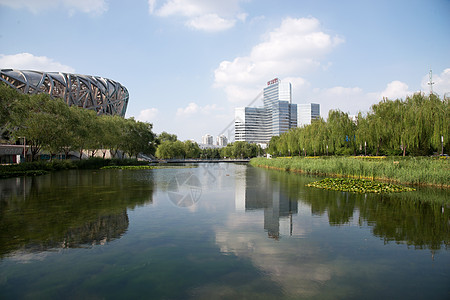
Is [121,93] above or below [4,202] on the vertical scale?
above

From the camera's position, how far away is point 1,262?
20.6 ft

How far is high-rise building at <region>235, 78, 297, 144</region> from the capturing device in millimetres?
179500

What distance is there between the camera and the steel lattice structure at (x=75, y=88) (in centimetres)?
6219

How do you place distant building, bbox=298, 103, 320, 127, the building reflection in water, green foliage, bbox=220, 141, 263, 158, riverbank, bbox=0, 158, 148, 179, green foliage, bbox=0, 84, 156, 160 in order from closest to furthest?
the building reflection in water
green foliage, bbox=0, 84, 156, 160
riverbank, bbox=0, 158, 148, 179
green foliage, bbox=220, 141, 263, 158
distant building, bbox=298, 103, 320, 127

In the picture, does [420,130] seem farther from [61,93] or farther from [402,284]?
[61,93]

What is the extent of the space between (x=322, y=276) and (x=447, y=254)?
3661 mm

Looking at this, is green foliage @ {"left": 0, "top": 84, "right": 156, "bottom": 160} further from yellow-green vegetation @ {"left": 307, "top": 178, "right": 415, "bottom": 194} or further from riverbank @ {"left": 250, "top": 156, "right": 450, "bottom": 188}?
riverbank @ {"left": 250, "top": 156, "right": 450, "bottom": 188}

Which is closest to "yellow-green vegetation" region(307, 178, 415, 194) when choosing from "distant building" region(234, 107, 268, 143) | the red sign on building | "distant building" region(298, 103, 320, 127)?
"distant building" region(234, 107, 268, 143)

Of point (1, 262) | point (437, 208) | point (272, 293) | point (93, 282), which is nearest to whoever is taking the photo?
point (272, 293)

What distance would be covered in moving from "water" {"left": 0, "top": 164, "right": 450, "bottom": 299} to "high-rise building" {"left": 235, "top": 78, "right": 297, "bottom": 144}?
16633 centimetres

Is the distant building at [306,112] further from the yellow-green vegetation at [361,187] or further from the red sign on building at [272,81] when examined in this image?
the yellow-green vegetation at [361,187]

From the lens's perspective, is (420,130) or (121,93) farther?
(121,93)

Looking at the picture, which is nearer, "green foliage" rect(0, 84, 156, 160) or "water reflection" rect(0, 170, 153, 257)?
"water reflection" rect(0, 170, 153, 257)

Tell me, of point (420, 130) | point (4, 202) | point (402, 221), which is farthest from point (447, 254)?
point (420, 130)
